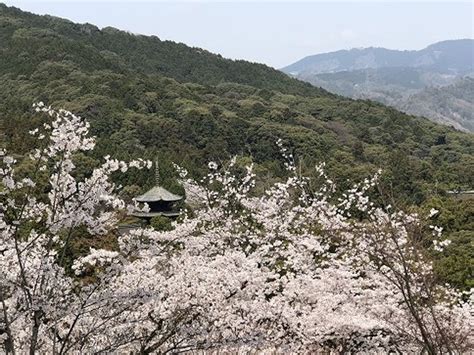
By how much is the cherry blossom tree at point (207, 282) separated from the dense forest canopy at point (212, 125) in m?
19.0

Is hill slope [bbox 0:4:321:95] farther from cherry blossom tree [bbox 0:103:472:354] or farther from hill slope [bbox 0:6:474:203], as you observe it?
cherry blossom tree [bbox 0:103:472:354]

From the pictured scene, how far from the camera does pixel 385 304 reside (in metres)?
9.76

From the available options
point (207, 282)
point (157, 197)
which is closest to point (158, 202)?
point (157, 197)

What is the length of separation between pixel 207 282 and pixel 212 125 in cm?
5293

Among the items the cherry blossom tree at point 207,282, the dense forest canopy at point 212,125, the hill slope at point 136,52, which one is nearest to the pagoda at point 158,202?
the dense forest canopy at point 212,125

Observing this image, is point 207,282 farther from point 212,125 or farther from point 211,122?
point 211,122

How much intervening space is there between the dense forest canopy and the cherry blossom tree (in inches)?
747

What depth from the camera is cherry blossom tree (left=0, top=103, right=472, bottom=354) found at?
4.93 m

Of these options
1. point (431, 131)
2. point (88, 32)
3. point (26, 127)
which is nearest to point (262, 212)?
point (26, 127)

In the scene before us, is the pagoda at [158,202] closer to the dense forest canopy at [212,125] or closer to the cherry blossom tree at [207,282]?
the dense forest canopy at [212,125]

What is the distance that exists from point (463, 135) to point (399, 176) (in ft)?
104

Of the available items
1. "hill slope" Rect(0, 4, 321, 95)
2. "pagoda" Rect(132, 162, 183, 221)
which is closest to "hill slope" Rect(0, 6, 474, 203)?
"hill slope" Rect(0, 4, 321, 95)

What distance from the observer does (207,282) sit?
7953 mm

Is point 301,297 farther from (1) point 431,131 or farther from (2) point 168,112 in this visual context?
(1) point 431,131
